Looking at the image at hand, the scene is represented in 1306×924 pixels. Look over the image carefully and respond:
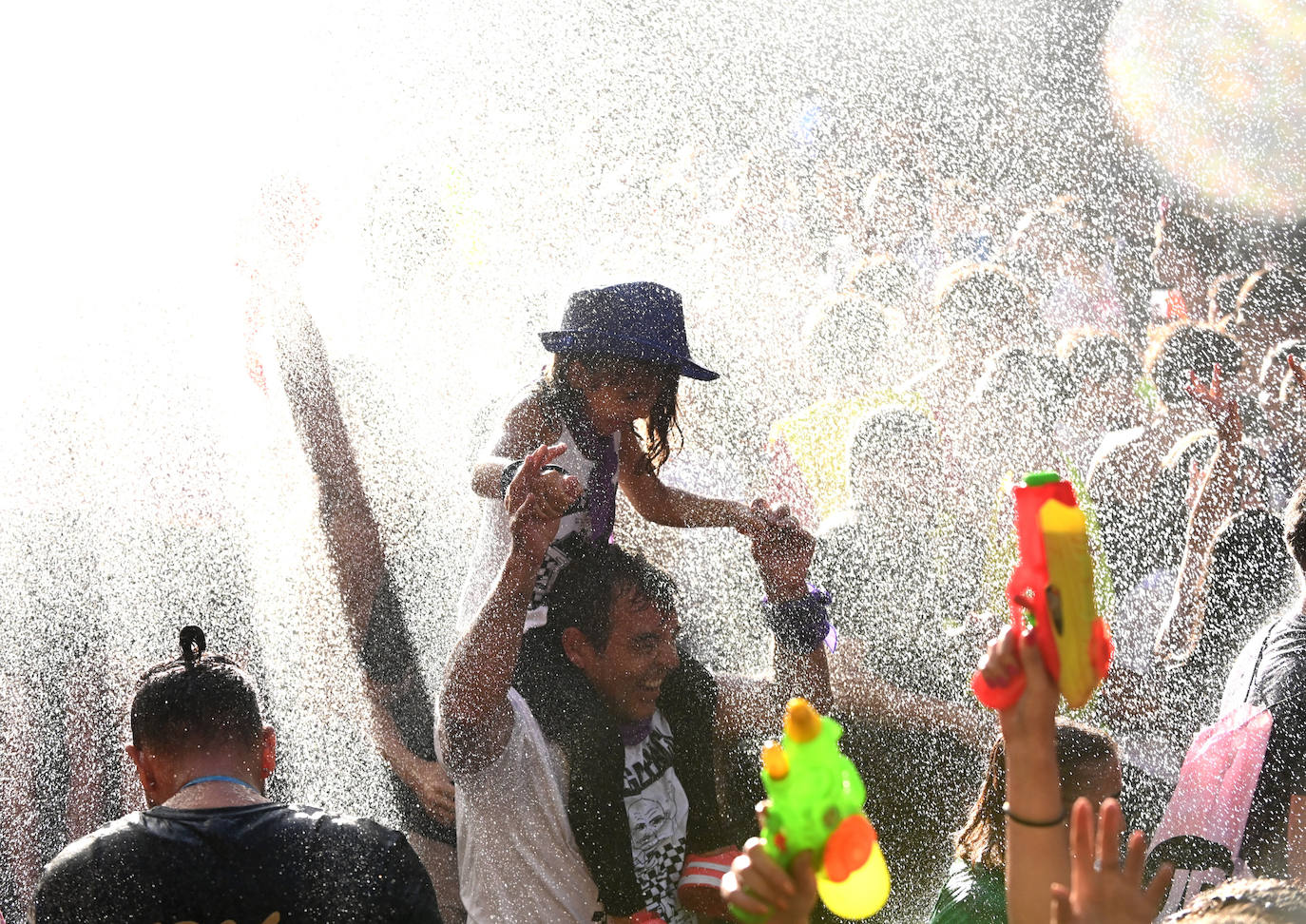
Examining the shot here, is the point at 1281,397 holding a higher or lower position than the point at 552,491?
lower

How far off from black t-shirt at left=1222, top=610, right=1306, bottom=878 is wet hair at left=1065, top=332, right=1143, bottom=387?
1727mm

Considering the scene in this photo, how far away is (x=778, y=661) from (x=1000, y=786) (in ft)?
2.35

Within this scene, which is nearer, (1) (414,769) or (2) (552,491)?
(2) (552,491)

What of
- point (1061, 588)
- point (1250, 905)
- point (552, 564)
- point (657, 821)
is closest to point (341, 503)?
point (552, 564)

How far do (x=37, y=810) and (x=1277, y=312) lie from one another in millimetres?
4467

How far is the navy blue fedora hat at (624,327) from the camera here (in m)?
2.85

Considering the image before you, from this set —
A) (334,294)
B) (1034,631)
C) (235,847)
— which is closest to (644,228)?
(334,294)

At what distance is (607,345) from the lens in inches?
112

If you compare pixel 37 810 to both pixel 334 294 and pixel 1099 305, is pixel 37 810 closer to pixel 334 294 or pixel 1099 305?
pixel 334 294

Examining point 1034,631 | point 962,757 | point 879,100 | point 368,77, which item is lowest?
point 962,757

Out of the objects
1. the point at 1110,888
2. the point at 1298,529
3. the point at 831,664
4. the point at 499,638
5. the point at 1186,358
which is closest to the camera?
the point at 1110,888

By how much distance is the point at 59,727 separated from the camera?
3215mm

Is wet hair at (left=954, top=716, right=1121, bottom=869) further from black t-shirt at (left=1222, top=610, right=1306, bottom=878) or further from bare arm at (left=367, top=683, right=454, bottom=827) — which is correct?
bare arm at (left=367, top=683, right=454, bottom=827)

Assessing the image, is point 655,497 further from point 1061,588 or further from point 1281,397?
point 1281,397
